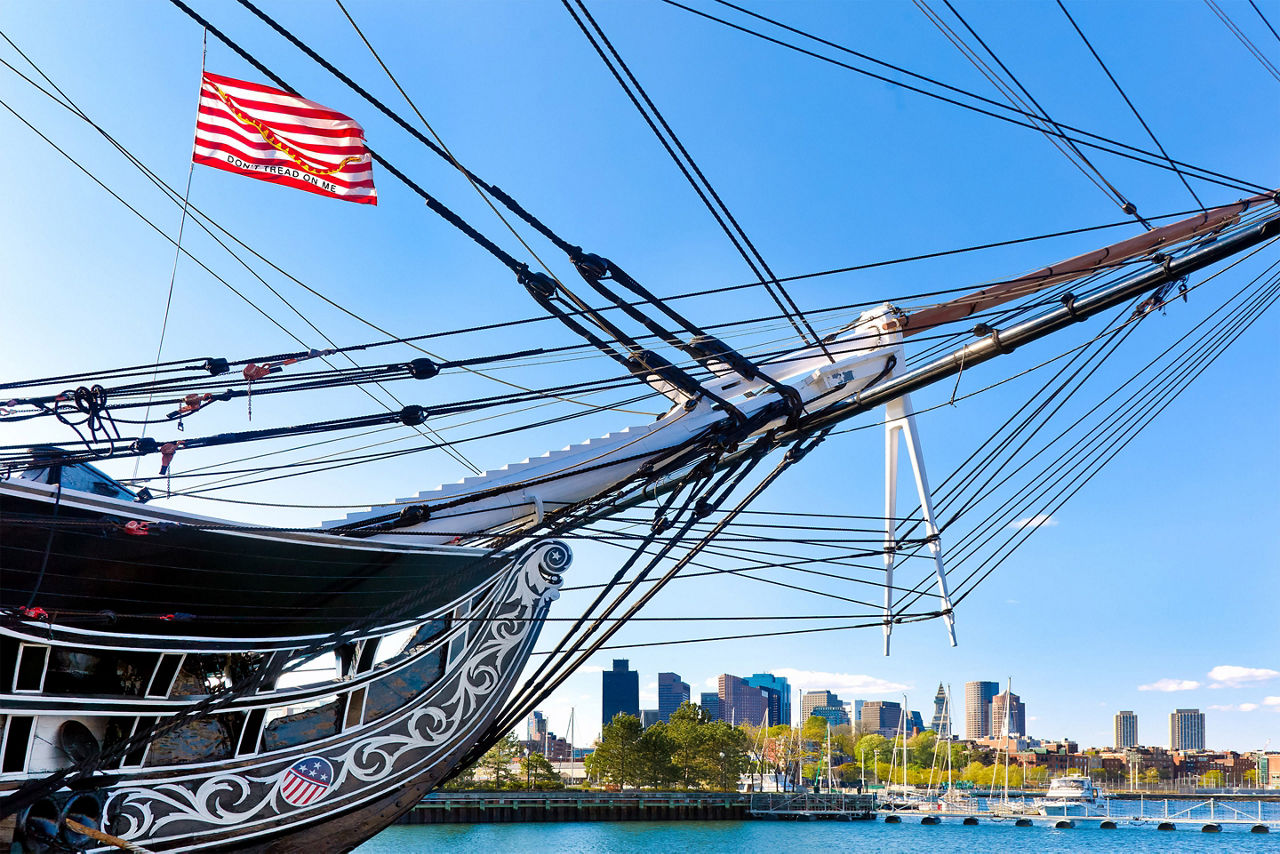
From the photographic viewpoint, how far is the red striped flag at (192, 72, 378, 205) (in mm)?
5520

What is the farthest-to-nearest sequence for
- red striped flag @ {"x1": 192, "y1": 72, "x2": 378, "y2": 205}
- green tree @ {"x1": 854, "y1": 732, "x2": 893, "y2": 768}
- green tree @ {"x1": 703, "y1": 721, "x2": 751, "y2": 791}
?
green tree @ {"x1": 854, "y1": 732, "x2": 893, "y2": 768} < green tree @ {"x1": 703, "y1": 721, "x2": 751, "y2": 791} < red striped flag @ {"x1": 192, "y1": 72, "x2": 378, "y2": 205}

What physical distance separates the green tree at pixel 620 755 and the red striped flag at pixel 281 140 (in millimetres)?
48519

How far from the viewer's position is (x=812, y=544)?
8273 millimetres

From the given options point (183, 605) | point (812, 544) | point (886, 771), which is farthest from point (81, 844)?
point (886, 771)

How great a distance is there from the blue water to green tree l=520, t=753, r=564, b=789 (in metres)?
6.53

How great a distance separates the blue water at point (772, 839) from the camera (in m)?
31.9

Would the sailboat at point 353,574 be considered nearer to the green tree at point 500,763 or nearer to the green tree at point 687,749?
the green tree at point 500,763

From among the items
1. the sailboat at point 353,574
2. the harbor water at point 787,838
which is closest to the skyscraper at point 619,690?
the harbor water at point 787,838

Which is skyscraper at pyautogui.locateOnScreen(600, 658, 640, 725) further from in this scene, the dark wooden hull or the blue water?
the dark wooden hull

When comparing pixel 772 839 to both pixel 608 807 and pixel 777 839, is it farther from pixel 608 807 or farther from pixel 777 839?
pixel 608 807

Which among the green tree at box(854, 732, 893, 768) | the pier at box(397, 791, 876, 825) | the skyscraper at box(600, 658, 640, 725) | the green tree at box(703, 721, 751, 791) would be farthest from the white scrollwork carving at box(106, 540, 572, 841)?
the skyscraper at box(600, 658, 640, 725)

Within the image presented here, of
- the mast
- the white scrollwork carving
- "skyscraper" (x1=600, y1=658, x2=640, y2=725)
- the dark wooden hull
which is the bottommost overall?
"skyscraper" (x1=600, y1=658, x2=640, y2=725)

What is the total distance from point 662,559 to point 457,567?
58.5 inches

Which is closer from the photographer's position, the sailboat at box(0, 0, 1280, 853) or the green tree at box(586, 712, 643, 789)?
the sailboat at box(0, 0, 1280, 853)
